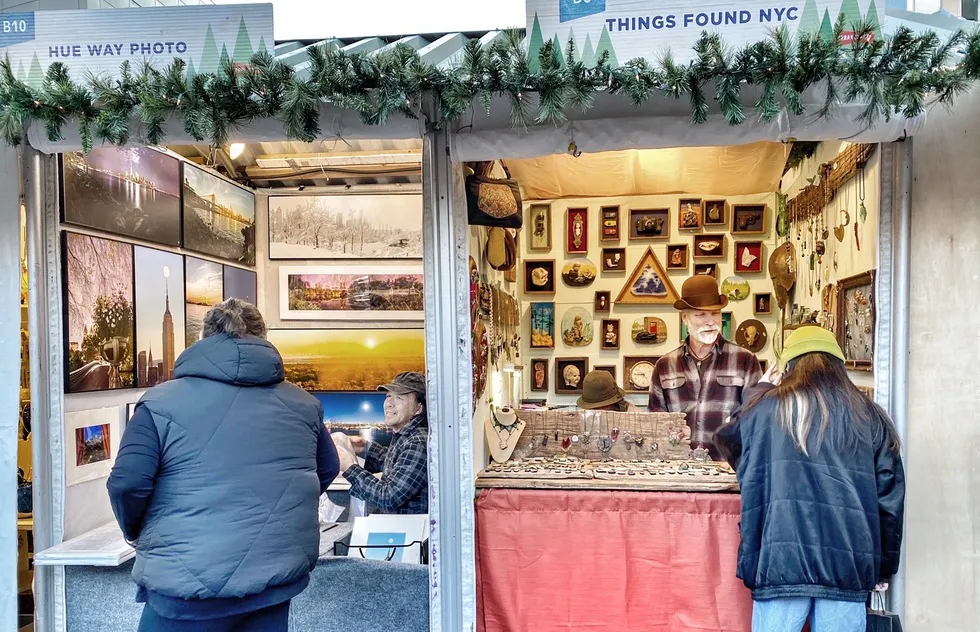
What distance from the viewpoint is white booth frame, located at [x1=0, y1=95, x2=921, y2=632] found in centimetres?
288

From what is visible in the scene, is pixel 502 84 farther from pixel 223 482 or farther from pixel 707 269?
pixel 707 269

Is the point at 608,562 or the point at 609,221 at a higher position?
the point at 609,221

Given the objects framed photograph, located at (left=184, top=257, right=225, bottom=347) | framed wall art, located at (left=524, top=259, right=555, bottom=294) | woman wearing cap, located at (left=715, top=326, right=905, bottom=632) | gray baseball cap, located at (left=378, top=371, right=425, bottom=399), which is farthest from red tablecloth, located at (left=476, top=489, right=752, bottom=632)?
framed wall art, located at (left=524, top=259, right=555, bottom=294)

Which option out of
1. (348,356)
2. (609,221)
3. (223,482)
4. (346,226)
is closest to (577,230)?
(609,221)

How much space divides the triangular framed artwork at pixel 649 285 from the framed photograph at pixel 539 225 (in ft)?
2.37

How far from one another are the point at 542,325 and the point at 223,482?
3712 mm

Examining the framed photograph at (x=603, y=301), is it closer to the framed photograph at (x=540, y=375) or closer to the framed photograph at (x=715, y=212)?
the framed photograph at (x=540, y=375)

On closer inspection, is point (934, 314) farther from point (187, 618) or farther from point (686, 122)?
point (187, 618)

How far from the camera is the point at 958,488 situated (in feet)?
9.04

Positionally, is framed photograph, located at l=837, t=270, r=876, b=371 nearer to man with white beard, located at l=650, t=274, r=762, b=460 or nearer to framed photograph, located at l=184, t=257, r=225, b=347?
man with white beard, located at l=650, t=274, r=762, b=460

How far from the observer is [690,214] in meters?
5.45

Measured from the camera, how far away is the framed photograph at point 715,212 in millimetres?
5457

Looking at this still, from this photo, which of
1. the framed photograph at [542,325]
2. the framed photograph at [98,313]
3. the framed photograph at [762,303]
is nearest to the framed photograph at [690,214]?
the framed photograph at [762,303]

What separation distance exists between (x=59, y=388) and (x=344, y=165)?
204 centimetres
